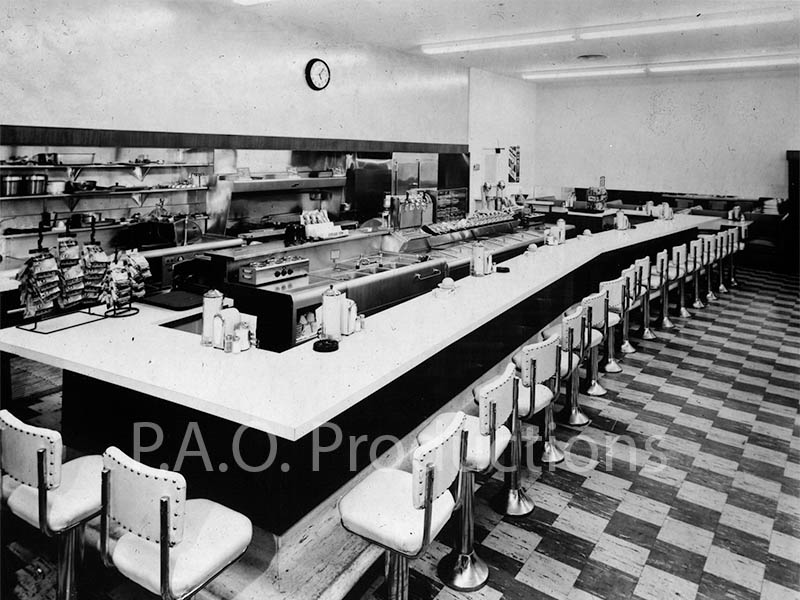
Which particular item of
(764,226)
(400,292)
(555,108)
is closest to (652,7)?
(400,292)

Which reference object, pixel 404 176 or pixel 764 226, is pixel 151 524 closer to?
pixel 404 176

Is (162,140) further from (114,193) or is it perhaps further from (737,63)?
(737,63)

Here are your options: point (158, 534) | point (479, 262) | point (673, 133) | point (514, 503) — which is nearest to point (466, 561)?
point (514, 503)

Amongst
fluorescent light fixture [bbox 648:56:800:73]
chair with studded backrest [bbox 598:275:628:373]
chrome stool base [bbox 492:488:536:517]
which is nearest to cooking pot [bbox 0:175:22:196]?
chrome stool base [bbox 492:488:536:517]

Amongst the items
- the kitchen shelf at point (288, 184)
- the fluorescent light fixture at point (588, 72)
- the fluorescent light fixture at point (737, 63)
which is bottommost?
the kitchen shelf at point (288, 184)

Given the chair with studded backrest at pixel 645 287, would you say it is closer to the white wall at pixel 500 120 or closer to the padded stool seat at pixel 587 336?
the padded stool seat at pixel 587 336

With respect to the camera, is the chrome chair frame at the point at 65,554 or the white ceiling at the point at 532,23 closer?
the chrome chair frame at the point at 65,554

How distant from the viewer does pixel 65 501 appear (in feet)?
7.57

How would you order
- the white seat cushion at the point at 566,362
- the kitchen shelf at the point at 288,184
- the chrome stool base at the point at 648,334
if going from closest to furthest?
1. the white seat cushion at the point at 566,362
2. the chrome stool base at the point at 648,334
3. the kitchen shelf at the point at 288,184

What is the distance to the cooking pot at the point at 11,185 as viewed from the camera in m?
5.81

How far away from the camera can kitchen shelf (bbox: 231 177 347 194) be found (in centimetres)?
709

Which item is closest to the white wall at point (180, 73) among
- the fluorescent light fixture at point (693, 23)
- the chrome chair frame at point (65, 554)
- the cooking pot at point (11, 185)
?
the cooking pot at point (11, 185)

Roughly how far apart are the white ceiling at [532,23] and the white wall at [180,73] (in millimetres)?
291

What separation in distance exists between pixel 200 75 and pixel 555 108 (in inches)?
401
